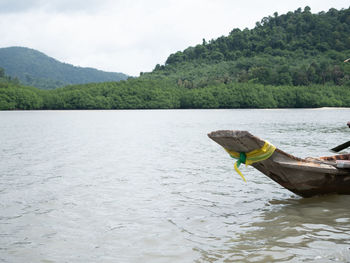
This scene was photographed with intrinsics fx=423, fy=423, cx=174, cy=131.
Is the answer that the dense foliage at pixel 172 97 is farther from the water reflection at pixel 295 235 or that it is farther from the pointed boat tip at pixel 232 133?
the pointed boat tip at pixel 232 133

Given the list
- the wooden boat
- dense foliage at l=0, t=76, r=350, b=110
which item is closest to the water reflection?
the wooden boat

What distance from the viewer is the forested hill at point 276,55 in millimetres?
115062

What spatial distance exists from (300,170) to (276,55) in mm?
138148

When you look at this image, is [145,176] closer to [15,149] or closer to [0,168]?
[0,168]

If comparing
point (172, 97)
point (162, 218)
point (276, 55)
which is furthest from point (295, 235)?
point (276, 55)

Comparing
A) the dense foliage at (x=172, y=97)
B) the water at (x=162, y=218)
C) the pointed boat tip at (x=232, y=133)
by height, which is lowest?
the water at (x=162, y=218)

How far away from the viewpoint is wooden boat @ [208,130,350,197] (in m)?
6.84

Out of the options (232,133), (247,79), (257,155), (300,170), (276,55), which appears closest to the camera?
(232,133)

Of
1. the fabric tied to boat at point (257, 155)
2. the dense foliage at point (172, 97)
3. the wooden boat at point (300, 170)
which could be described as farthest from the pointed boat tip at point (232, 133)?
the dense foliage at point (172, 97)

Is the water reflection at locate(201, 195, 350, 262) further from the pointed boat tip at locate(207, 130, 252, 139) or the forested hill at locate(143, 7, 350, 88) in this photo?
the forested hill at locate(143, 7, 350, 88)

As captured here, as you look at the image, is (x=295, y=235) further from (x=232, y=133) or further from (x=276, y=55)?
(x=276, y=55)

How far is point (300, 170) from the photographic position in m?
7.67

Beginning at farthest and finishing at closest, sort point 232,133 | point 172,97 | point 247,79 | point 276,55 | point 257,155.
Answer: point 276,55
point 247,79
point 172,97
point 257,155
point 232,133

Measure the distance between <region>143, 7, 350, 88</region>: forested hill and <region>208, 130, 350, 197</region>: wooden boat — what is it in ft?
360
